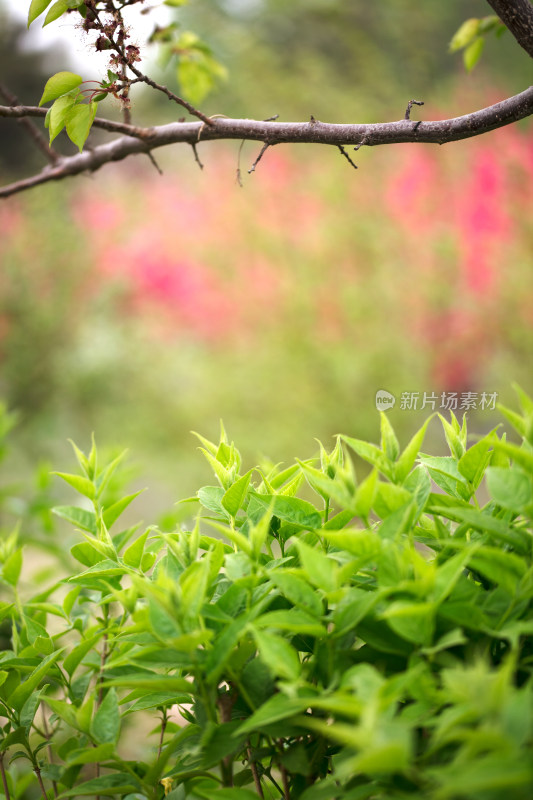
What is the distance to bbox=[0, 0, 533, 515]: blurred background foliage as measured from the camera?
2.84 m

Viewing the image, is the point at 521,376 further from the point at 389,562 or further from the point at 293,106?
the point at 389,562

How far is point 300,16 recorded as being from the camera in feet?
12.8

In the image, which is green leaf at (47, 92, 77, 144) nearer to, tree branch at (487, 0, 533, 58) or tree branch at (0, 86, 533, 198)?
tree branch at (0, 86, 533, 198)

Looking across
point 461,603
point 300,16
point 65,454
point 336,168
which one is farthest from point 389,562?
point 300,16

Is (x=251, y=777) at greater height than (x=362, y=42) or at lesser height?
lesser

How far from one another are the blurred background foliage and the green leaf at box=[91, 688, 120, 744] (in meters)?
2.19

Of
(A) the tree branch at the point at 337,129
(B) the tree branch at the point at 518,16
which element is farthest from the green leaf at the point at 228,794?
(B) the tree branch at the point at 518,16

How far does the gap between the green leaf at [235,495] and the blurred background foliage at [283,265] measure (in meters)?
2.10

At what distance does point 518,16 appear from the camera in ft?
1.76

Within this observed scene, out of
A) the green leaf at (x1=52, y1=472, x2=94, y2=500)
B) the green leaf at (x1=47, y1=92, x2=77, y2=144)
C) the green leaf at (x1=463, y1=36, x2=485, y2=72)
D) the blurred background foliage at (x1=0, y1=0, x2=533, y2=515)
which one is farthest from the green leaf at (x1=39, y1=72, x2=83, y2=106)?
the blurred background foliage at (x1=0, y1=0, x2=533, y2=515)

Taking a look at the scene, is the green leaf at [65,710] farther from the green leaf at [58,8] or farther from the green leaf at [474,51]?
the green leaf at [474,51]

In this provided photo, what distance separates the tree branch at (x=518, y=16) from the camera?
529mm

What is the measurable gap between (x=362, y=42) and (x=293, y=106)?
60cm

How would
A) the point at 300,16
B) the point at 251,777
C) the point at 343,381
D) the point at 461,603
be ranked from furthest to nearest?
1. the point at 300,16
2. the point at 343,381
3. the point at 251,777
4. the point at 461,603
